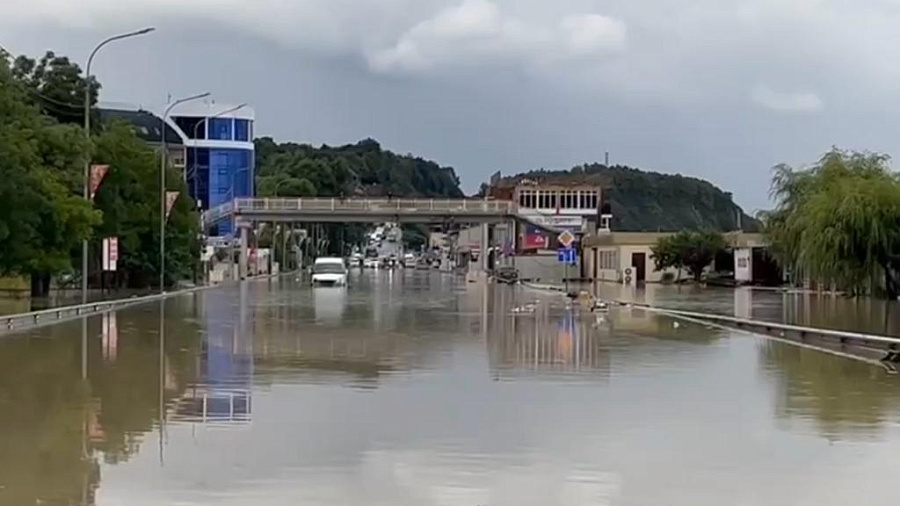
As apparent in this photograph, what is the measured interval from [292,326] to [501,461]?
79.2ft

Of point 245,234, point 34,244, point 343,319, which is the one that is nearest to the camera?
point 343,319

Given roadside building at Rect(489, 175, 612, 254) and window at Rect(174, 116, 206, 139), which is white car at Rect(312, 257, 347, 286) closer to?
roadside building at Rect(489, 175, 612, 254)

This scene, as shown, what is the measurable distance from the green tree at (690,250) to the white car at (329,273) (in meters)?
24.0

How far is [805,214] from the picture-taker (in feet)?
197

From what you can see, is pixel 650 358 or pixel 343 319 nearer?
pixel 650 358

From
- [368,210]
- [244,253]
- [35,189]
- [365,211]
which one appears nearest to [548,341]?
[35,189]

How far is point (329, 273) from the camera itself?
82.7 meters

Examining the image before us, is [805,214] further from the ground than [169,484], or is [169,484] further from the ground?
[805,214]

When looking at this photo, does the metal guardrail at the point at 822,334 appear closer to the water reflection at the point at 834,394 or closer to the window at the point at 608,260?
the water reflection at the point at 834,394

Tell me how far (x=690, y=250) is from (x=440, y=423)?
7973 centimetres

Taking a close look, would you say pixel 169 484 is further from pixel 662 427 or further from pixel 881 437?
pixel 881 437

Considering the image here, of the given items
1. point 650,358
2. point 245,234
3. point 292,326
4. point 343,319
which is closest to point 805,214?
point 343,319

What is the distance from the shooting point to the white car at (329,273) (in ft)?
268

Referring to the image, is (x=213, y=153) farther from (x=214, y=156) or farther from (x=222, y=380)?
(x=222, y=380)
